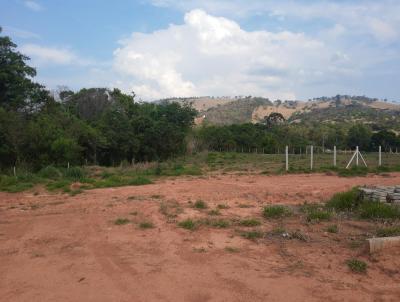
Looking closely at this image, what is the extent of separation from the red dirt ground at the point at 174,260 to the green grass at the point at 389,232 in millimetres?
310

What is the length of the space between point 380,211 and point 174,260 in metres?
4.55

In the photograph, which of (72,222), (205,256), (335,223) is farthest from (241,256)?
(72,222)

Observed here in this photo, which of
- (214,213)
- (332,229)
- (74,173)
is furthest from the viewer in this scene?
(74,173)

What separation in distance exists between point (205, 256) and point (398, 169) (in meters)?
16.0

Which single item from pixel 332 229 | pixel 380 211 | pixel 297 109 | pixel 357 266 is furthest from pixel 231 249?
pixel 297 109

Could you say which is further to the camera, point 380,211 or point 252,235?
point 380,211

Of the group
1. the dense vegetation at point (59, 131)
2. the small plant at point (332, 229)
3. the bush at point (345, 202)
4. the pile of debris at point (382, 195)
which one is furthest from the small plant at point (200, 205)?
the dense vegetation at point (59, 131)

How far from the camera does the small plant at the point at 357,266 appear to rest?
4973 mm

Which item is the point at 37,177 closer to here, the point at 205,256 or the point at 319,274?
the point at 205,256

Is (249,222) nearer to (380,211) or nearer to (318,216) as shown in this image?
(318,216)

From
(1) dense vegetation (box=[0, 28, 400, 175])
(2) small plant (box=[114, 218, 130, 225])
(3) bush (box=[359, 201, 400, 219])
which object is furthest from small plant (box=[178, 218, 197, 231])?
(1) dense vegetation (box=[0, 28, 400, 175])

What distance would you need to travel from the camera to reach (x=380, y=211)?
7703 millimetres

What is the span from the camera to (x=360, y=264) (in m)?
5.07

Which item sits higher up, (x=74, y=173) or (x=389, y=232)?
(x=74, y=173)
